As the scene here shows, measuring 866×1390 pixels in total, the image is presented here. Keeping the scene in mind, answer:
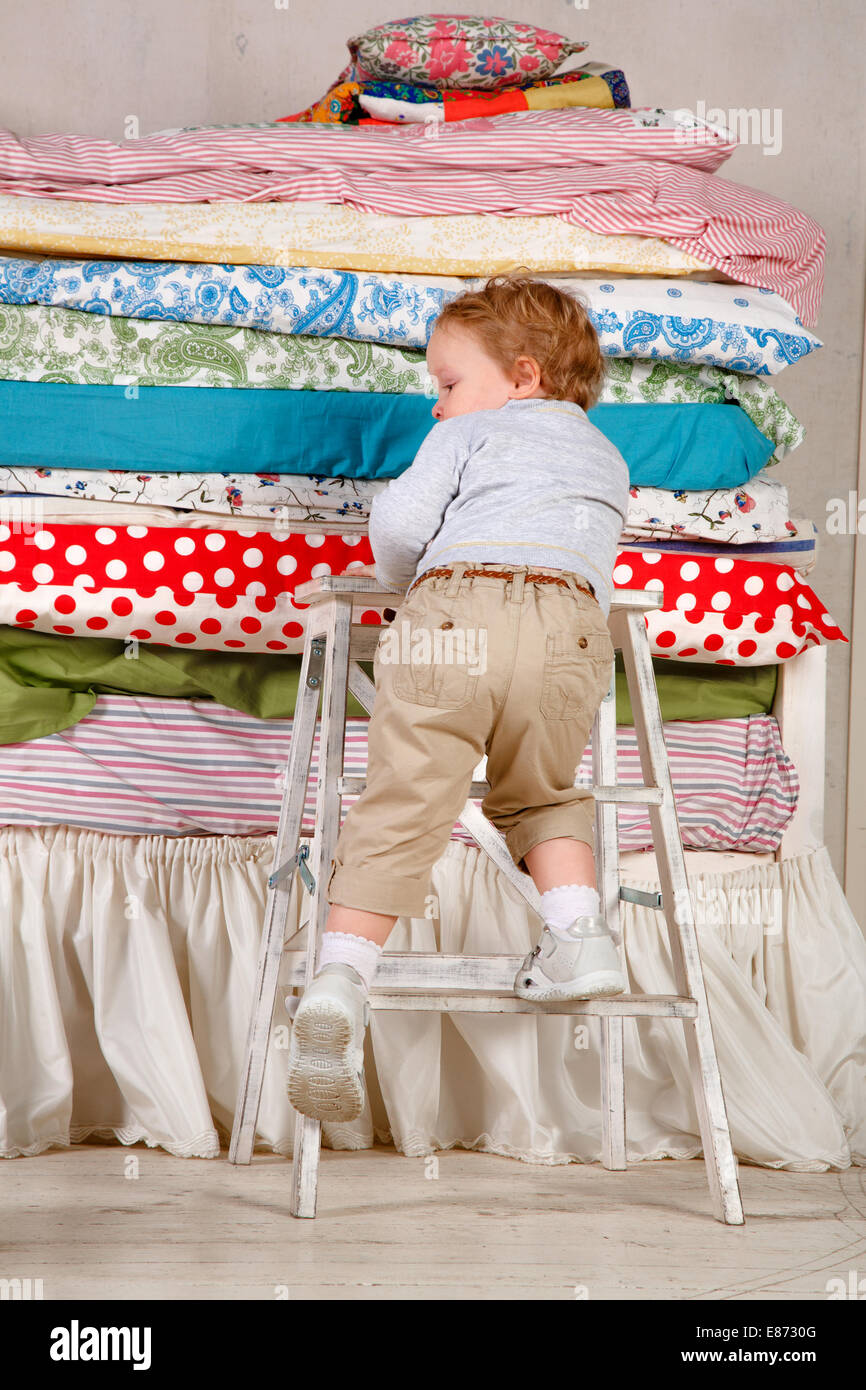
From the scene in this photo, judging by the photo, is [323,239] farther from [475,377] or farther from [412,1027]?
[412,1027]

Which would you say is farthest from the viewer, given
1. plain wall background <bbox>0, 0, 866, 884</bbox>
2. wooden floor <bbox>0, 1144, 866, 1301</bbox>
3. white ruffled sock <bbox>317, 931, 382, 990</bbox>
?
plain wall background <bbox>0, 0, 866, 884</bbox>

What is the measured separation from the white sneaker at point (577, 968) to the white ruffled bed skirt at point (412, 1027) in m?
0.30

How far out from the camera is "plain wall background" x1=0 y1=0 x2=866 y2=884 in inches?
90.9

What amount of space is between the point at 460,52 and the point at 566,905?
1.30 meters

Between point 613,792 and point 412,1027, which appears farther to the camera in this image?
point 412,1027

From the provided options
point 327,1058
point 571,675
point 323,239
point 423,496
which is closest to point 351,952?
point 327,1058

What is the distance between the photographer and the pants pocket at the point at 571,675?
1167mm

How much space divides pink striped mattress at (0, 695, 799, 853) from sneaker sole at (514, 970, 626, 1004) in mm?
406

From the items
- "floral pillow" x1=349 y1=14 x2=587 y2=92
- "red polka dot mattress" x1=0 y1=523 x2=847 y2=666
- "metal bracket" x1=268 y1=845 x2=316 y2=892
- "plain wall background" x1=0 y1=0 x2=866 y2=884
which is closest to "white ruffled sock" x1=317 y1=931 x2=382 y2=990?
"metal bracket" x1=268 y1=845 x2=316 y2=892

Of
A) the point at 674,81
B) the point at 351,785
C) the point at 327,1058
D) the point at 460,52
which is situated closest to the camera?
the point at 327,1058

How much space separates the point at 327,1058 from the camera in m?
1.02

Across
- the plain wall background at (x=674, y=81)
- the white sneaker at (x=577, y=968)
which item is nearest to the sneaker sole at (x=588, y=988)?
the white sneaker at (x=577, y=968)

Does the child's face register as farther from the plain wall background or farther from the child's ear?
the plain wall background
